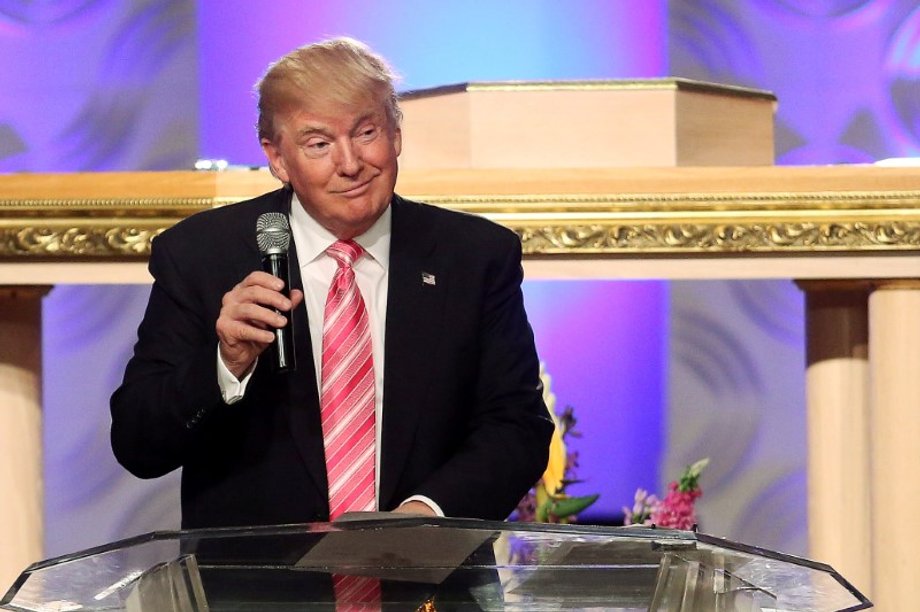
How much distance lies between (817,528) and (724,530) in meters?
0.94

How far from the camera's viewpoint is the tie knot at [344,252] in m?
2.14

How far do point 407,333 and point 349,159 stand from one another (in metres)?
0.28

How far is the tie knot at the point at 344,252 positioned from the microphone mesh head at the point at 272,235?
257mm

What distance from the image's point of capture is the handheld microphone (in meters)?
1.72

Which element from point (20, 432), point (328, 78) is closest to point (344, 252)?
point (328, 78)

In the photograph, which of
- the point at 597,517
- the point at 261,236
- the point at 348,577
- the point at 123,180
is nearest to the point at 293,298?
the point at 261,236

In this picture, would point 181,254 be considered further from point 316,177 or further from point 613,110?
point 613,110

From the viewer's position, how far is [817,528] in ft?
9.74

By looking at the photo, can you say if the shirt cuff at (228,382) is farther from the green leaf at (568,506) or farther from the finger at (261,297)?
the green leaf at (568,506)

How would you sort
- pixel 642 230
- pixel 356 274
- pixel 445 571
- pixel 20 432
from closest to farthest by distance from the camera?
pixel 445 571
pixel 356 274
pixel 642 230
pixel 20 432

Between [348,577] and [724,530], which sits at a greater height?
[348,577]

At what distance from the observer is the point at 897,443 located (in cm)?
271

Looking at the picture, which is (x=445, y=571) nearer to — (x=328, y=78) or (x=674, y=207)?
(x=328, y=78)

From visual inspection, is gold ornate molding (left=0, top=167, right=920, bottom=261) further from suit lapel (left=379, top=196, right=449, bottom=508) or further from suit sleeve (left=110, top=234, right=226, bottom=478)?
suit sleeve (left=110, top=234, right=226, bottom=478)
